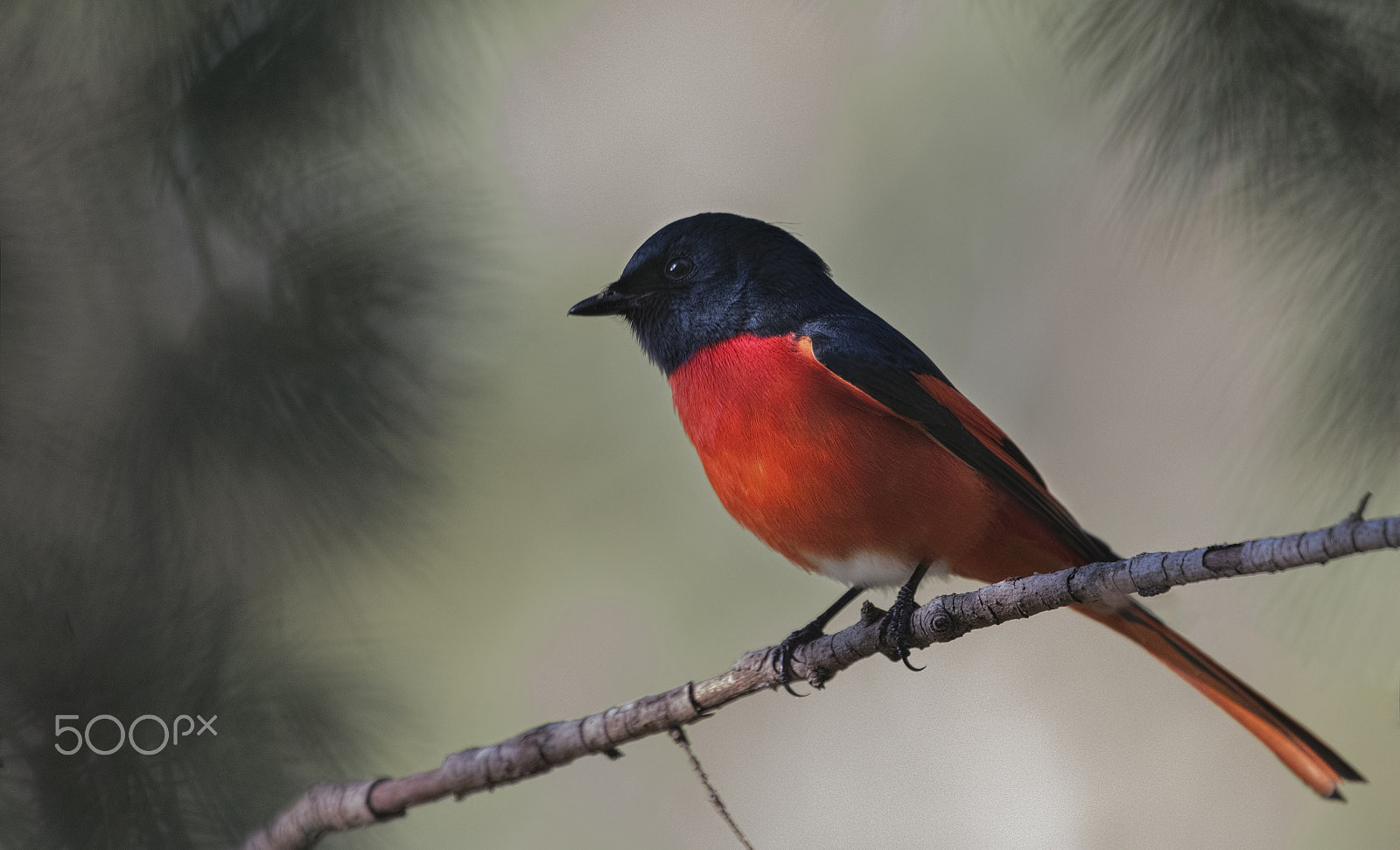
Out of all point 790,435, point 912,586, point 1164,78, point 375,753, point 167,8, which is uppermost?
point 1164,78

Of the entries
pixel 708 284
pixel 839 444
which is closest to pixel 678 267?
pixel 708 284

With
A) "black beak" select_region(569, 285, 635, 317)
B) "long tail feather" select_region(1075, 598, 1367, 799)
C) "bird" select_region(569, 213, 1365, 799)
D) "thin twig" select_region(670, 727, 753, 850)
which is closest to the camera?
"thin twig" select_region(670, 727, 753, 850)

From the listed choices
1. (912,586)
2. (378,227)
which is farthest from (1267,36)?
(378,227)

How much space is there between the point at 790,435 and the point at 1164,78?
33.7 inches

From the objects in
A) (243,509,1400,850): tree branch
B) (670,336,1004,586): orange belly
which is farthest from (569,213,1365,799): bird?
(243,509,1400,850): tree branch

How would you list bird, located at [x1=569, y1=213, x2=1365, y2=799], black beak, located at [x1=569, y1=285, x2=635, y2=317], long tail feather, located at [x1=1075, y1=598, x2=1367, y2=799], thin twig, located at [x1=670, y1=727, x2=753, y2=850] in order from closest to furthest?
1. thin twig, located at [x1=670, y1=727, x2=753, y2=850]
2. long tail feather, located at [x1=1075, y1=598, x2=1367, y2=799]
3. bird, located at [x1=569, y1=213, x2=1365, y2=799]
4. black beak, located at [x1=569, y1=285, x2=635, y2=317]

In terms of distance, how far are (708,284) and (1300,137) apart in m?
1.22

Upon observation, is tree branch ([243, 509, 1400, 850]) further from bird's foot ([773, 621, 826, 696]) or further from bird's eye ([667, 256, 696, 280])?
bird's eye ([667, 256, 696, 280])

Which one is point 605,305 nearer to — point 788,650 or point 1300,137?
point 788,650

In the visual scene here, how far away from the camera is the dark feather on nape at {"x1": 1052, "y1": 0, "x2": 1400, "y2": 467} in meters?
1.55

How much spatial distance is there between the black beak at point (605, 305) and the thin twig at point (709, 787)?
3.23ft

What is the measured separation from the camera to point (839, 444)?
2146 millimetres

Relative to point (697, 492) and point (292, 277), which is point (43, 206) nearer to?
point (292, 277)

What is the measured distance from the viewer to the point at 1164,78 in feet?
5.67
